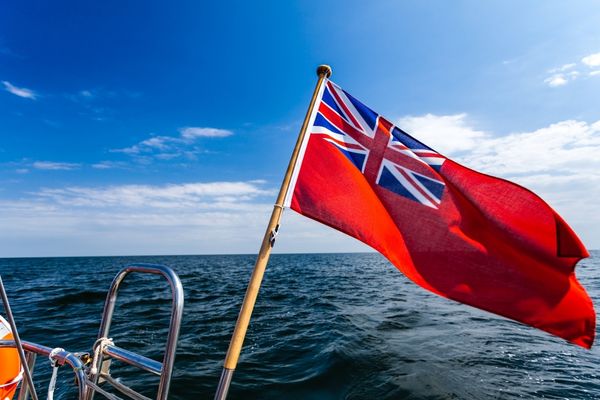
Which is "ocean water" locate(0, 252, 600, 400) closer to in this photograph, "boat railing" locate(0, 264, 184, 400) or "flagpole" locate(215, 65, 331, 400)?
"flagpole" locate(215, 65, 331, 400)

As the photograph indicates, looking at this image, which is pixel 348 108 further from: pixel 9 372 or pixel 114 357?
pixel 9 372

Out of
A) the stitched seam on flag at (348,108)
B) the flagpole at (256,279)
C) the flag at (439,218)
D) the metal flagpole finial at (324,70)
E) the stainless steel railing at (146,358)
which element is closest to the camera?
the stainless steel railing at (146,358)

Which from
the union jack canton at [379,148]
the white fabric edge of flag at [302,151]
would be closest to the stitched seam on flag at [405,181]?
the union jack canton at [379,148]

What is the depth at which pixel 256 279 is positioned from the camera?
7.50 feet

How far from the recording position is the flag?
2.59 m

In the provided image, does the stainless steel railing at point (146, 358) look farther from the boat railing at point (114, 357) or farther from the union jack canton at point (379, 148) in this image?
the union jack canton at point (379, 148)

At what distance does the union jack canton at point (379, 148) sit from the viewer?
314 cm

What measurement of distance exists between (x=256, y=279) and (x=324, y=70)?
206 centimetres

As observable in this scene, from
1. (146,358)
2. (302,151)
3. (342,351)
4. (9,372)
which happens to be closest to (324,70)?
(302,151)

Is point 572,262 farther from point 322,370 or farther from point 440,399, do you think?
point 322,370

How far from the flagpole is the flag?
170 mm

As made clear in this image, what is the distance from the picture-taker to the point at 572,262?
257cm

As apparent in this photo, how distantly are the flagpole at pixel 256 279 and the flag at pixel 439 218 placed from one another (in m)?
0.17

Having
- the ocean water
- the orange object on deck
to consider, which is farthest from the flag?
the ocean water
